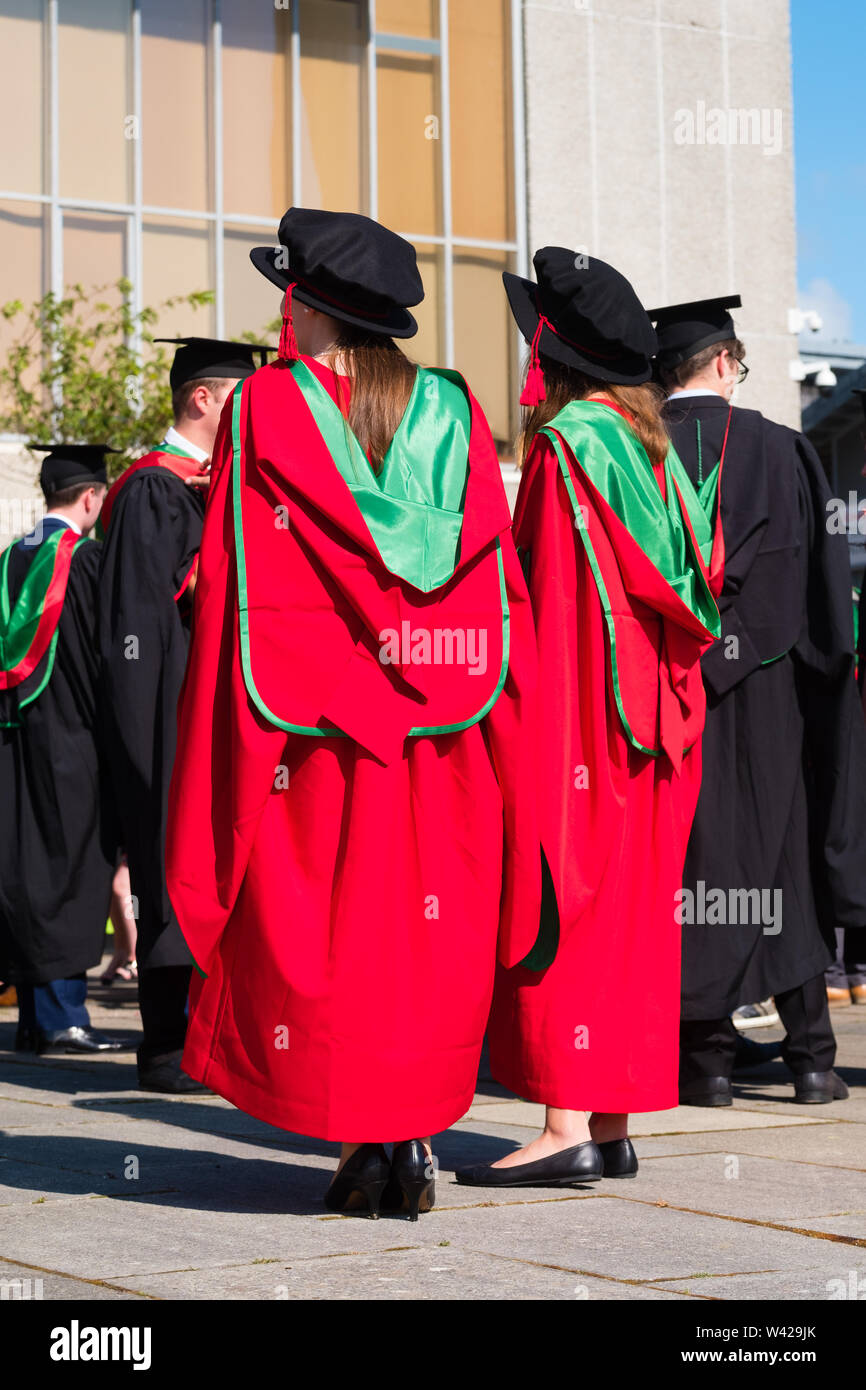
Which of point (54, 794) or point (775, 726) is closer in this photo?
point (775, 726)

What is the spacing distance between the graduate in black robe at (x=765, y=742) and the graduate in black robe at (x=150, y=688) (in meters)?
1.52

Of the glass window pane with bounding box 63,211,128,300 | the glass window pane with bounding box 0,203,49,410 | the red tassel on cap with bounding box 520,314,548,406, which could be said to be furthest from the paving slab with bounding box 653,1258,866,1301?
the glass window pane with bounding box 63,211,128,300

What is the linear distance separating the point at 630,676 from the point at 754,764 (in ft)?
4.64

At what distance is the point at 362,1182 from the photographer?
11.7 ft

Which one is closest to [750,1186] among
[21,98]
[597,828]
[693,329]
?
[597,828]

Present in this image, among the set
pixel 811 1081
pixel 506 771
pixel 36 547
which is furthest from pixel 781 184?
pixel 506 771

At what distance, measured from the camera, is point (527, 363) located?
14.4 ft

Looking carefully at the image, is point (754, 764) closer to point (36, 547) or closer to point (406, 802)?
point (406, 802)

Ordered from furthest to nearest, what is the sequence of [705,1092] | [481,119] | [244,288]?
1. [481,119]
2. [244,288]
3. [705,1092]

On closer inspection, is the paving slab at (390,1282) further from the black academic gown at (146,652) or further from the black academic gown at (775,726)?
the black academic gown at (146,652)

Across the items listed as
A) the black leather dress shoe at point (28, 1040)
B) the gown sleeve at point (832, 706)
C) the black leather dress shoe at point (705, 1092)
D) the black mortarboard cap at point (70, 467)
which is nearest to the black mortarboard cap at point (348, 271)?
the gown sleeve at point (832, 706)

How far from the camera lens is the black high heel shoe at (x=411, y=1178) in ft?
11.7

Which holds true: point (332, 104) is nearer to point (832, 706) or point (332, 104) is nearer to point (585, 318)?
point (832, 706)

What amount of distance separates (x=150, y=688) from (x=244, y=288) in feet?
29.5
